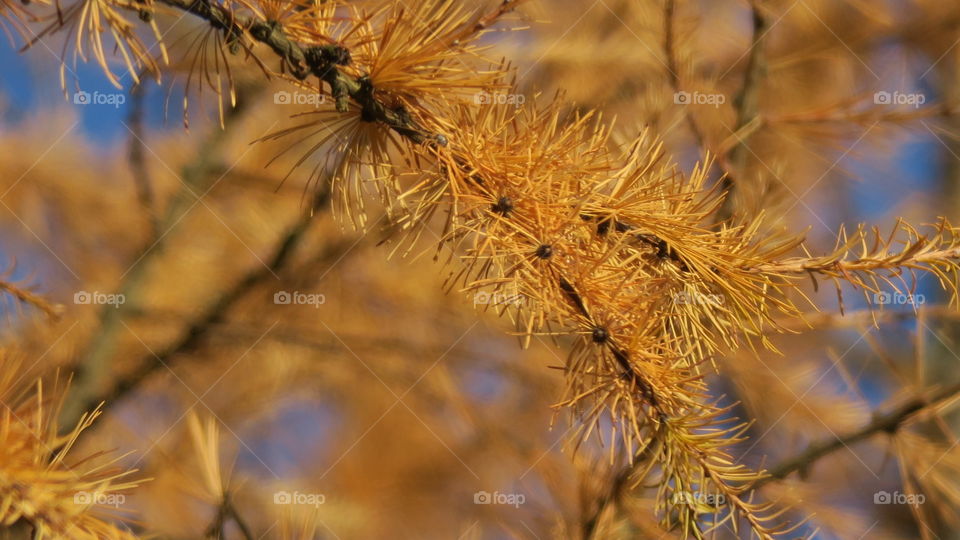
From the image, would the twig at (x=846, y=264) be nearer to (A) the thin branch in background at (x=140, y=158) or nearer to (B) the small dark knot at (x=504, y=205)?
(B) the small dark knot at (x=504, y=205)

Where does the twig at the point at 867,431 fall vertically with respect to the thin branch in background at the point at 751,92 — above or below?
below

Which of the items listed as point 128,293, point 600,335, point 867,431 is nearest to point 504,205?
point 600,335

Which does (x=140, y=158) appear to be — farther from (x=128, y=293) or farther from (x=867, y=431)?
(x=867, y=431)

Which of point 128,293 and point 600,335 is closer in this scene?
point 600,335

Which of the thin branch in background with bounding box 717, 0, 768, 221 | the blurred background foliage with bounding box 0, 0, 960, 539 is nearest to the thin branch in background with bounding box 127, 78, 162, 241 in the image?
the blurred background foliage with bounding box 0, 0, 960, 539

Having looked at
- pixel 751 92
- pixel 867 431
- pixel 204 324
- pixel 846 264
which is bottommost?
pixel 867 431

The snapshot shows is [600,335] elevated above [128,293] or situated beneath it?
situated beneath

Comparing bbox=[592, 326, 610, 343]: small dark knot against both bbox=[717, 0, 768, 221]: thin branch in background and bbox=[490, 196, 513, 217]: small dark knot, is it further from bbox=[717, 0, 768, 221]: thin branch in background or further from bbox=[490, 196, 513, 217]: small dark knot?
bbox=[717, 0, 768, 221]: thin branch in background

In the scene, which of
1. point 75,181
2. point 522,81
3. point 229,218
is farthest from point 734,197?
point 75,181

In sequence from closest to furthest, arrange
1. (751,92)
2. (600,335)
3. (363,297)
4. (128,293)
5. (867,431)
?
1. (600,335)
2. (867,431)
3. (751,92)
4. (128,293)
5. (363,297)

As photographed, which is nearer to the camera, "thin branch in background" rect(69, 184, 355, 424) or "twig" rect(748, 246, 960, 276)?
"twig" rect(748, 246, 960, 276)

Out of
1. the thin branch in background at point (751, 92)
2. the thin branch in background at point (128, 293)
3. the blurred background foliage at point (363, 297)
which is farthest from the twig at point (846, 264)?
the thin branch in background at point (128, 293)

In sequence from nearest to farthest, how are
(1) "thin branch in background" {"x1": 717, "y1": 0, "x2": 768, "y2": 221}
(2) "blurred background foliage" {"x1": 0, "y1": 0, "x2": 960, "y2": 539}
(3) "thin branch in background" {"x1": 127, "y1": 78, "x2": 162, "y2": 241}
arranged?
(1) "thin branch in background" {"x1": 717, "y1": 0, "x2": 768, "y2": 221} < (3) "thin branch in background" {"x1": 127, "y1": 78, "x2": 162, "y2": 241} < (2) "blurred background foliage" {"x1": 0, "y1": 0, "x2": 960, "y2": 539}
